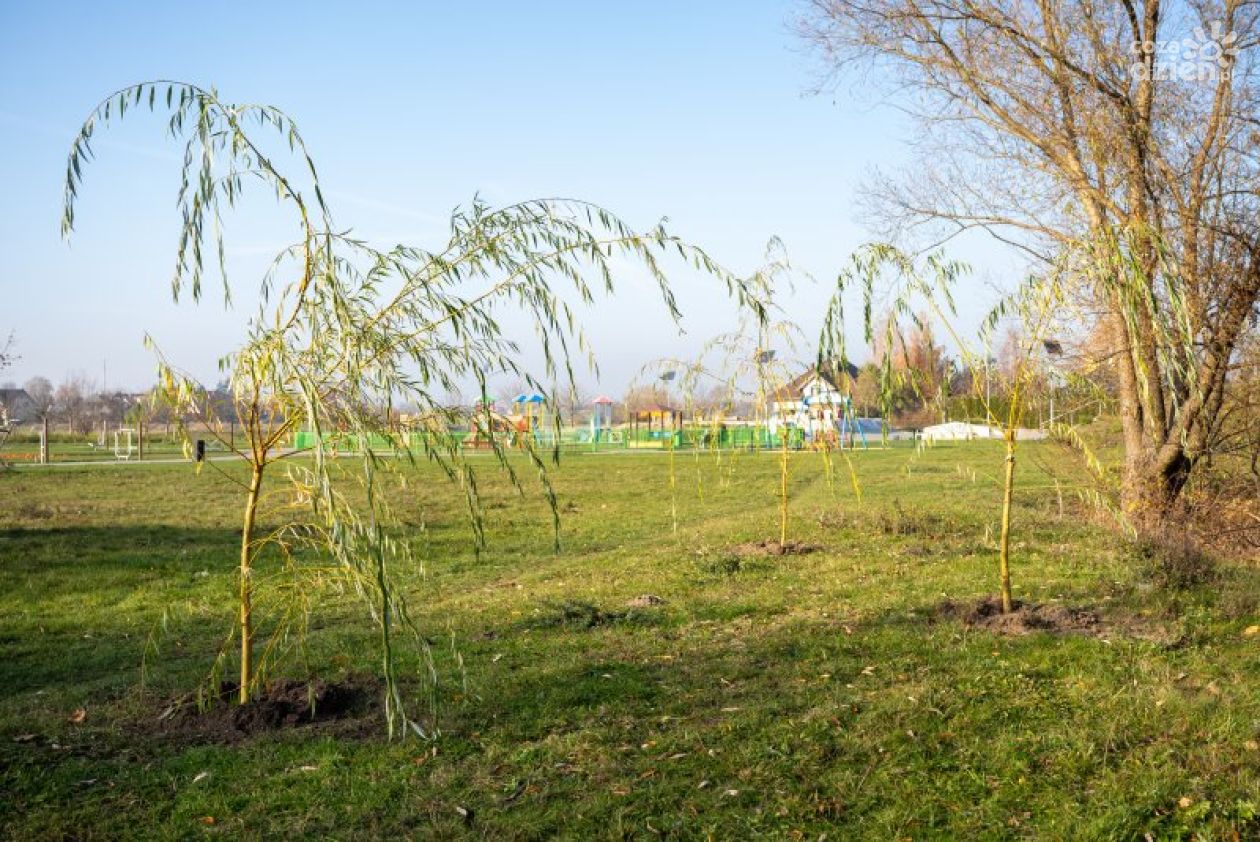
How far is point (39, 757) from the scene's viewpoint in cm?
485

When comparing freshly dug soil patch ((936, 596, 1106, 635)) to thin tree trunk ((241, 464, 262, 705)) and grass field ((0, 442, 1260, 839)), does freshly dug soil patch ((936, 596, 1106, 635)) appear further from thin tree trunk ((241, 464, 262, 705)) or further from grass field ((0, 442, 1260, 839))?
thin tree trunk ((241, 464, 262, 705))

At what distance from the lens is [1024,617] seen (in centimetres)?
682

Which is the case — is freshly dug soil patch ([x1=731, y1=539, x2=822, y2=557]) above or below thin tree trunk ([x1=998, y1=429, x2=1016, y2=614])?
below

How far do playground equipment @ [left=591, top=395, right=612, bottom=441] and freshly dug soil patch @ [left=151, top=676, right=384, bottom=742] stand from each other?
4231 cm

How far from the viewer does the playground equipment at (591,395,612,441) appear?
52281mm

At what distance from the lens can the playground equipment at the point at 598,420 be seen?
52.3 metres

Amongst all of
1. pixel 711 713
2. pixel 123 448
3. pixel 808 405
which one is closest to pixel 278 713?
pixel 711 713

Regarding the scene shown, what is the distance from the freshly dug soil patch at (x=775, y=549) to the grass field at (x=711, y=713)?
7.7 inches

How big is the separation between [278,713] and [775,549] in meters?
6.64

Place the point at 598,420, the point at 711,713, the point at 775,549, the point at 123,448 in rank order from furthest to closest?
the point at 598,420 → the point at 123,448 → the point at 775,549 → the point at 711,713

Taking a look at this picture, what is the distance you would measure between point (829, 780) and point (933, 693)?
46.3 inches

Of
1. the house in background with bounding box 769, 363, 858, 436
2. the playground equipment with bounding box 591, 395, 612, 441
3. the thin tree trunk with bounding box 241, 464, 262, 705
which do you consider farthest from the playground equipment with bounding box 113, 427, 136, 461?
the thin tree trunk with bounding box 241, 464, 262, 705

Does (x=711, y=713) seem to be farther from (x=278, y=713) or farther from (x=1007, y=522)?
(x=1007, y=522)

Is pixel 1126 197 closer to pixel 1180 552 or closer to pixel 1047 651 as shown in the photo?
pixel 1180 552
